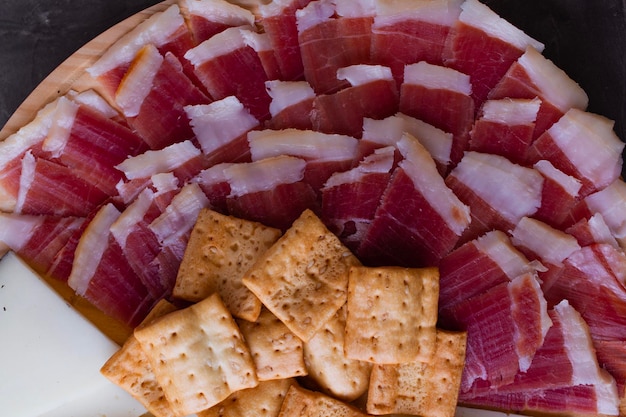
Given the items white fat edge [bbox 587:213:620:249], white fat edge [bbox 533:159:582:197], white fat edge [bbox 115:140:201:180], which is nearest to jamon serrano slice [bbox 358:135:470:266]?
white fat edge [bbox 533:159:582:197]

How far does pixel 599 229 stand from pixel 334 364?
1.10 metres

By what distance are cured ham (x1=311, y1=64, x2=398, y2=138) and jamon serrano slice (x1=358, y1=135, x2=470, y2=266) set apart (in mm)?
212

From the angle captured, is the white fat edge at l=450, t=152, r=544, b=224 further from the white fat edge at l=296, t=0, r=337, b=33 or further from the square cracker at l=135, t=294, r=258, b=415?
the square cracker at l=135, t=294, r=258, b=415

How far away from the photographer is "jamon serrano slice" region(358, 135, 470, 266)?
2.27 meters

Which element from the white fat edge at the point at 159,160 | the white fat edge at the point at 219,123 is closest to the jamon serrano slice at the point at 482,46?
the white fat edge at the point at 219,123

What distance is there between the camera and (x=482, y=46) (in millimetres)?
2416

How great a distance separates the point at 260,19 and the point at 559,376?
5.91 feet

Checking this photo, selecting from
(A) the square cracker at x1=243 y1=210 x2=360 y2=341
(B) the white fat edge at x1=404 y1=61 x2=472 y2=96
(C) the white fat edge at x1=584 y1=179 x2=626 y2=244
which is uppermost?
(B) the white fat edge at x1=404 y1=61 x2=472 y2=96

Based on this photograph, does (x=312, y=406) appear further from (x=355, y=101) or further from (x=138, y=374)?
(x=355, y=101)

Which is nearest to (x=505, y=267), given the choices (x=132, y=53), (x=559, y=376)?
(x=559, y=376)

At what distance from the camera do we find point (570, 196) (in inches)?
91.4

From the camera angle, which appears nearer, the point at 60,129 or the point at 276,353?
the point at 276,353

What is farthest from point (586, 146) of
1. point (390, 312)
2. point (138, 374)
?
point (138, 374)

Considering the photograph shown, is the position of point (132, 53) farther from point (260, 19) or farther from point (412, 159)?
point (412, 159)
